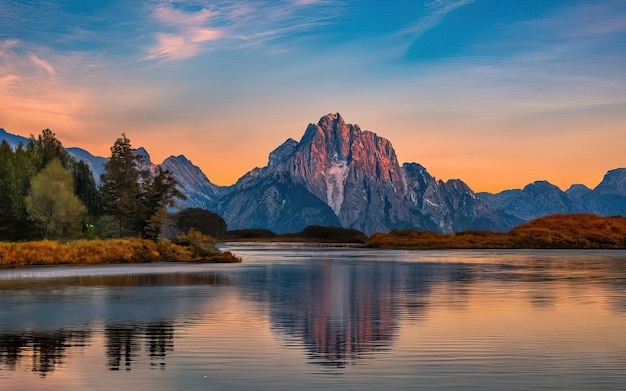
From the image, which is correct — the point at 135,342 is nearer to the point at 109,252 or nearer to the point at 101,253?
the point at 101,253

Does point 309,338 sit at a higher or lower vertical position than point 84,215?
lower

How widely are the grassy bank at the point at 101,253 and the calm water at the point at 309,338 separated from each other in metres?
38.1

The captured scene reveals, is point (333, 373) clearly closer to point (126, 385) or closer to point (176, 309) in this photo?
point (126, 385)

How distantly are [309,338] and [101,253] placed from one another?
7114 centimetres

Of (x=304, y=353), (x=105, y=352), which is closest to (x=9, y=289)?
(x=105, y=352)

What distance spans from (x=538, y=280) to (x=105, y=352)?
48.2m

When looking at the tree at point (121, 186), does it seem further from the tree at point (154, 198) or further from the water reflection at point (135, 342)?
the water reflection at point (135, 342)

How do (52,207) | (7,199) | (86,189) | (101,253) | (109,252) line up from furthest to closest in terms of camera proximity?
(86,189) < (7,199) < (52,207) < (109,252) < (101,253)

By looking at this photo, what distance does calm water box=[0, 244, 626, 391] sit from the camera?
19484 mm

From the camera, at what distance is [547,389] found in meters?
18.1

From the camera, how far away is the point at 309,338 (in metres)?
27.4

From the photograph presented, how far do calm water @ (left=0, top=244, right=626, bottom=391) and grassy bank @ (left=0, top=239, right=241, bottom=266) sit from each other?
38.1m

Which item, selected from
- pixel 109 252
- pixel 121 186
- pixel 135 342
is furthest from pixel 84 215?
pixel 135 342

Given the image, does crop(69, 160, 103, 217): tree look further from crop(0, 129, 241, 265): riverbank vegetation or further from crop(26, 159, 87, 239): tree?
crop(26, 159, 87, 239): tree
